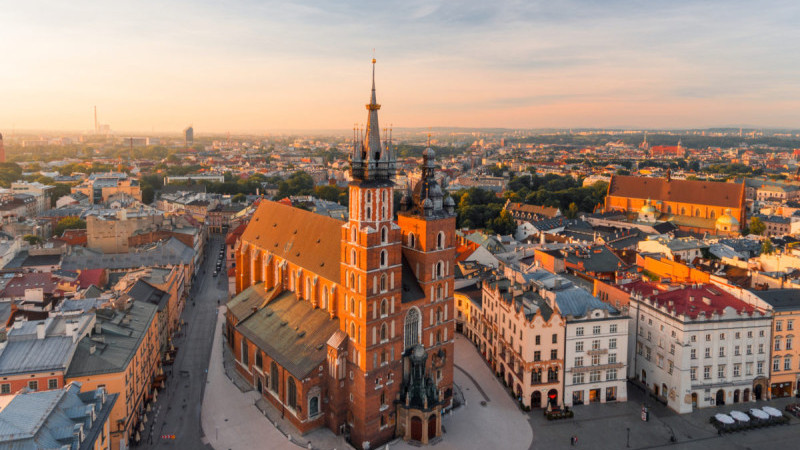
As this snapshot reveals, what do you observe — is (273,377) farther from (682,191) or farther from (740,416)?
(682,191)

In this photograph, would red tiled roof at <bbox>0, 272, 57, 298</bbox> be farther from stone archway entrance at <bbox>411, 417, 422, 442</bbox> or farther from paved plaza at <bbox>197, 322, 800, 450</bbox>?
stone archway entrance at <bbox>411, 417, 422, 442</bbox>

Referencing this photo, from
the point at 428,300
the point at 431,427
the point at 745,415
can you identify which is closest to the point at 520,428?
the point at 431,427

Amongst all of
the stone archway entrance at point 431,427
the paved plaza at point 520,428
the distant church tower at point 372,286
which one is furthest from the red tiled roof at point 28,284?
the stone archway entrance at point 431,427

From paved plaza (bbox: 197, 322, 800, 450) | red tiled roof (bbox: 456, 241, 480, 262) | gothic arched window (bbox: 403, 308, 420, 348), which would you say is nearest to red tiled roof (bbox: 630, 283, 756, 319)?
paved plaza (bbox: 197, 322, 800, 450)

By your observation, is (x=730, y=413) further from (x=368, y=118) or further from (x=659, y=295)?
(x=368, y=118)

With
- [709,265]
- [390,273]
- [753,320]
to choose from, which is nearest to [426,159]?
[390,273]

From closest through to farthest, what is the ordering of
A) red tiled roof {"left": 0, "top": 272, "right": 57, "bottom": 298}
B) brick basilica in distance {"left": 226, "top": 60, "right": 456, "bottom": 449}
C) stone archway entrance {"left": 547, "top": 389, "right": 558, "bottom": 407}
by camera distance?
brick basilica in distance {"left": 226, "top": 60, "right": 456, "bottom": 449}, stone archway entrance {"left": 547, "top": 389, "right": 558, "bottom": 407}, red tiled roof {"left": 0, "top": 272, "right": 57, "bottom": 298}
